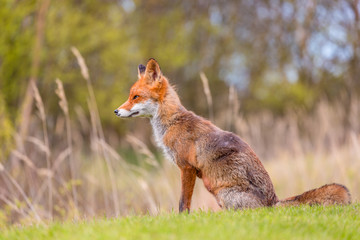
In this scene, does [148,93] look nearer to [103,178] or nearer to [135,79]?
[103,178]

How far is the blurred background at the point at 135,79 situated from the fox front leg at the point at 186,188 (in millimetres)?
586

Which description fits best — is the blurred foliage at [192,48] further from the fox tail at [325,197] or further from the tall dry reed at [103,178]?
the fox tail at [325,197]

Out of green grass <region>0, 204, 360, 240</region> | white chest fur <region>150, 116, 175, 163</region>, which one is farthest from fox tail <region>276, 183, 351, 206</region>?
white chest fur <region>150, 116, 175, 163</region>

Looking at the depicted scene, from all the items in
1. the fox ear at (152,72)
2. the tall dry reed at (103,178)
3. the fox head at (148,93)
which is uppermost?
the fox ear at (152,72)

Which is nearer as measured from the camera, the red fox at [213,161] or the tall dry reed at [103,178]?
the red fox at [213,161]

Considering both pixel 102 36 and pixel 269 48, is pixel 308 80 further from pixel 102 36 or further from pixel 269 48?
pixel 102 36

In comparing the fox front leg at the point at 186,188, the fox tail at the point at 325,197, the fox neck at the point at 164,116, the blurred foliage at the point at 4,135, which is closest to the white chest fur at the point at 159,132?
the fox neck at the point at 164,116

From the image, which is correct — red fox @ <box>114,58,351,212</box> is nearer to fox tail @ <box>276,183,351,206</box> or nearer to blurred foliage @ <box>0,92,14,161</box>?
fox tail @ <box>276,183,351,206</box>

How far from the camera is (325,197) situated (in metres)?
4.52

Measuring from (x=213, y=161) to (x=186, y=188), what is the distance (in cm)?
44

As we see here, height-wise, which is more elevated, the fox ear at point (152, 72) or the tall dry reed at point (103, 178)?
the fox ear at point (152, 72)

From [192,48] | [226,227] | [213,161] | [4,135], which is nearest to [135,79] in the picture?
[192,48]

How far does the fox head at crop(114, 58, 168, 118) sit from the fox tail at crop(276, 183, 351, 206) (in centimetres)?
183

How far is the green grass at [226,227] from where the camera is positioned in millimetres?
3248
